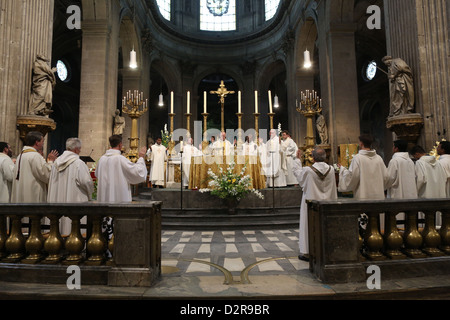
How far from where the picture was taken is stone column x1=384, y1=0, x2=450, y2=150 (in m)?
6.38

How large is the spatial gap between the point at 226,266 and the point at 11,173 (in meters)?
3.72

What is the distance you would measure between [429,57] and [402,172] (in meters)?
3.69

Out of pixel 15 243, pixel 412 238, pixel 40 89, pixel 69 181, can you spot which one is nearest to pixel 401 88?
pixel 412 238

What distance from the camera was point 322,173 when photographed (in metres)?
4.00

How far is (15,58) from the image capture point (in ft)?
21.5

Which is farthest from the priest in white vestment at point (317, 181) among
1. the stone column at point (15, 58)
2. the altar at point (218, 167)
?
the stone column at point (15, 58)

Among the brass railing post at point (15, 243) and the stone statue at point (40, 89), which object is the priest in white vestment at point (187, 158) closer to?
the stone statue at point (40, 89)

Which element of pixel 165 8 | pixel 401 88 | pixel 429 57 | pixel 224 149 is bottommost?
pixel 224 149

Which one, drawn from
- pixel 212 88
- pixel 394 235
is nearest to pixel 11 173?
pixel 394 235

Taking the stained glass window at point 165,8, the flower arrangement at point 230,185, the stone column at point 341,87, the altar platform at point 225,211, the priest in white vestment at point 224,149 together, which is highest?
the stained glass window at point 165,8

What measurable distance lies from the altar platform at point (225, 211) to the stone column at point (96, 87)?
561 centimetres

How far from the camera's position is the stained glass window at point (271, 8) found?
2118cm

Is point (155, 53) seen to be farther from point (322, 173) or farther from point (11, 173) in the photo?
point (322, 173)

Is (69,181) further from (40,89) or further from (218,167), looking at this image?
(40,89)
